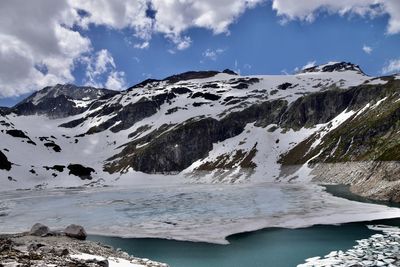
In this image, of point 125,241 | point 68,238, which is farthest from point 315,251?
point 68,238

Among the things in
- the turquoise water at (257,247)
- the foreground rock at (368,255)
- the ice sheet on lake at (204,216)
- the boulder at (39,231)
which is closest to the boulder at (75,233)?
the turquoise water at (257,247)

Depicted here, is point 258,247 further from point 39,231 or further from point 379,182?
point 379,182

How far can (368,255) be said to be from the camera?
37.2 metres

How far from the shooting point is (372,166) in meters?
92.4

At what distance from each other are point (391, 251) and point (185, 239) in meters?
23.0

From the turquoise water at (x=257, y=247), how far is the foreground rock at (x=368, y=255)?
1436 mm

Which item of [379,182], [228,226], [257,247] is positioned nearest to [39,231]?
[228,226]

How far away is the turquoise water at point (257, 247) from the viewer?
39.2m

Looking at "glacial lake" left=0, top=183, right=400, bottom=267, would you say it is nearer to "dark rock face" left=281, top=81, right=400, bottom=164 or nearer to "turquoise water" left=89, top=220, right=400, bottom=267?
"turquoise water" left=89, top=220, right=400, bottom=267

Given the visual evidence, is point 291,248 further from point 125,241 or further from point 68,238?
point 68,238

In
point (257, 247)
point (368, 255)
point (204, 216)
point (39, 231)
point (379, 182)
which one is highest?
point (379, 182)

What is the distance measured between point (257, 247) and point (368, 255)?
464 inches

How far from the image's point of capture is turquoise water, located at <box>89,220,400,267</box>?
3919 cm

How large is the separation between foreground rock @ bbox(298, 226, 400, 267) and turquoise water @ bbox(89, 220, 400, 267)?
4.71ft
